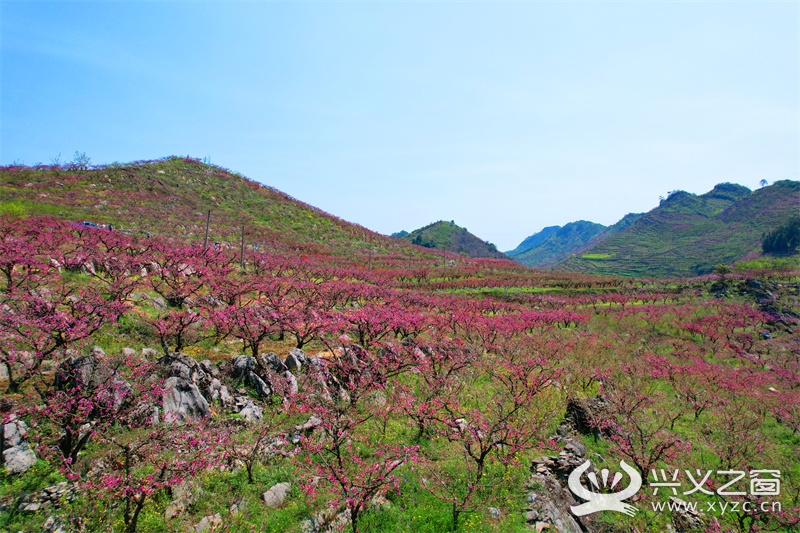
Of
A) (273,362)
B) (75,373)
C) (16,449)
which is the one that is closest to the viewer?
(16,449)

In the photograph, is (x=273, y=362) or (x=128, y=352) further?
(x=273, y=362)

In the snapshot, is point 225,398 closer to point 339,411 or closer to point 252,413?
point 252,413

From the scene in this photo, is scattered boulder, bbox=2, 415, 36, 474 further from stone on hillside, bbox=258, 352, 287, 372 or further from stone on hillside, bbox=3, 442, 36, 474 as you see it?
stone on hillside, bbox=258, 352, 287, 372

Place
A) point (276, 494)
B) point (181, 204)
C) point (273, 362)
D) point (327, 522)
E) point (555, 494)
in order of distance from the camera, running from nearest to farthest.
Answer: point (327, 522), point (276, 494), point (555, 494), point (273, 362), point (181, 204)

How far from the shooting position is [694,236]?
423 feet

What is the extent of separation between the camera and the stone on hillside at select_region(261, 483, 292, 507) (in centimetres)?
719

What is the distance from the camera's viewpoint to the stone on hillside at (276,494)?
23.6 ft

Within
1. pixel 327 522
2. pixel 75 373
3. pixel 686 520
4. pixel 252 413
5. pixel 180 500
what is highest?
pixel 75 373

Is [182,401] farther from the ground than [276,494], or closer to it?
farther from the ground

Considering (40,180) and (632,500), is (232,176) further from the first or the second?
(632,500)

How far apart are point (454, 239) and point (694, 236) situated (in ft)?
283

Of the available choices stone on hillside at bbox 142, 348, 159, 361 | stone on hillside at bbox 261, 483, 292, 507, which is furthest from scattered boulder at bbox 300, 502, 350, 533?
stone on hillside at bbox 142, 348, 159, 361

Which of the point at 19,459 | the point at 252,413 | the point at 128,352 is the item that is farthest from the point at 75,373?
the point at 252,413

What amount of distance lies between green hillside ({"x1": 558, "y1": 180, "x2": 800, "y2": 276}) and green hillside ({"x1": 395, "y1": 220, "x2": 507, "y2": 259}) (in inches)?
1162
